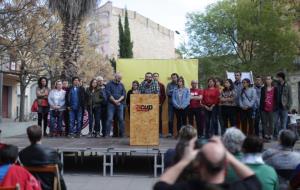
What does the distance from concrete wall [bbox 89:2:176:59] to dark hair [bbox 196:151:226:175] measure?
216ft

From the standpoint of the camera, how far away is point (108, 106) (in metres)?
14.9

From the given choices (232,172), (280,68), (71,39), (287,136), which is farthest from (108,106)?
(280,68)

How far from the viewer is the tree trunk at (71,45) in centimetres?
2050

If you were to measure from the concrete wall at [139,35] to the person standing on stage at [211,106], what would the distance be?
2153 inches

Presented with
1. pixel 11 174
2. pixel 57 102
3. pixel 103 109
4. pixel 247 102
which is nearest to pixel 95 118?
pixel 103 109

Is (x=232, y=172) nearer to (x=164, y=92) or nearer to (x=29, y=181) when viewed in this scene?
(x=29, y=181)

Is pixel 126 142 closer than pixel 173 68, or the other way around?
pixel 126 142

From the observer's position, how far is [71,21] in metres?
21.1

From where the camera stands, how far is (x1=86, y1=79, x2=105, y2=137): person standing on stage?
15.0 meters

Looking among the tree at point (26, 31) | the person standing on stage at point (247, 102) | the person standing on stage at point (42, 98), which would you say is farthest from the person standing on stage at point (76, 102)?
the tree at point (26, 31)

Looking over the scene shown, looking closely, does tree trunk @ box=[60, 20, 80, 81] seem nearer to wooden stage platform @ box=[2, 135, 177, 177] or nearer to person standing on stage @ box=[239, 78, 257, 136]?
wooden stage platform @ box=[2, 135, 177, 177]

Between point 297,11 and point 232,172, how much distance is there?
69.8ft

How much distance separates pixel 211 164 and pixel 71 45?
17939 millimetres

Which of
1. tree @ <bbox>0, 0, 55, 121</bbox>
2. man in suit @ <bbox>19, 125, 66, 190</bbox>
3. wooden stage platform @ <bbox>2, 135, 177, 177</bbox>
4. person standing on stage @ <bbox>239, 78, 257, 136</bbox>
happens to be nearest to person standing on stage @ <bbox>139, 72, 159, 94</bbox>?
wooden stage platform @ <bbox>2, 135, 177, 177</bbox>
